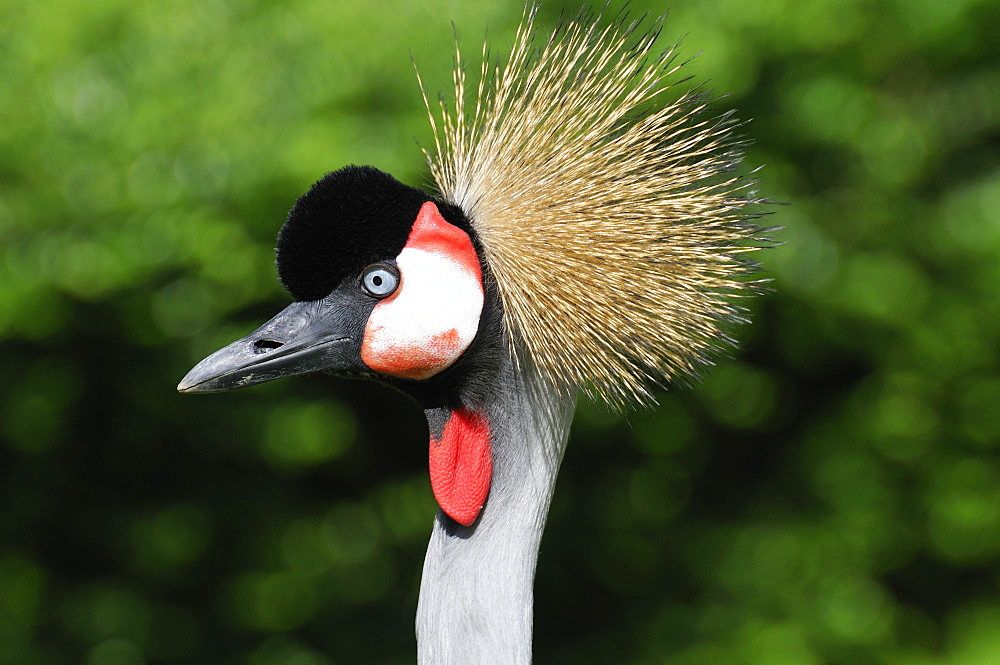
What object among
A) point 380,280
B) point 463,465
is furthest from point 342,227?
point 463,465

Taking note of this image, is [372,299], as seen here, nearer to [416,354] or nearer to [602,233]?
[416,354]

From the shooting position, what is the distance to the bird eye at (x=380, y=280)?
92 cm

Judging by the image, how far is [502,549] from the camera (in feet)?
3.18

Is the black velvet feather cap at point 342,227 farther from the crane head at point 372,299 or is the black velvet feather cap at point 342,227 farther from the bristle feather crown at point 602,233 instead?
the bristle feather crown at point 602,233

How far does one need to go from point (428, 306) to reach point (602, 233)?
0.67 feet

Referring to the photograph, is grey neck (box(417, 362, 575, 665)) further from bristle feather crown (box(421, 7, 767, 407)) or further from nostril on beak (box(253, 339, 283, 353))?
nostril on beak (box(253, 339, 283, 353))

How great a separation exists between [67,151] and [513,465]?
1099mm

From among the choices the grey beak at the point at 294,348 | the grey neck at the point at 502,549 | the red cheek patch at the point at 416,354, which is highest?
the grey beak at the point at 294,348

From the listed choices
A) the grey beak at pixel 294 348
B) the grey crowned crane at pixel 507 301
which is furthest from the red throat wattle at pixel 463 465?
the grey beak at pixel 294 348

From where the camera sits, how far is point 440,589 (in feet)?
3.23

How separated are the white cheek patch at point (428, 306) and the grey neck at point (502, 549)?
3.5 inches

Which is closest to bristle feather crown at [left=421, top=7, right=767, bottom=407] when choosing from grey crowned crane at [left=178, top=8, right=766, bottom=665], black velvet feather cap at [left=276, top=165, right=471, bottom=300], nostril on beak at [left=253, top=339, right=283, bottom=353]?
grey crowned crane at [left=178, top=8, right=766, bottom=665]

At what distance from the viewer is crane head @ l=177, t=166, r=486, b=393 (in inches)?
35.8

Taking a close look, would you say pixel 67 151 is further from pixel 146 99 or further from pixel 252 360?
pixel 252 360
